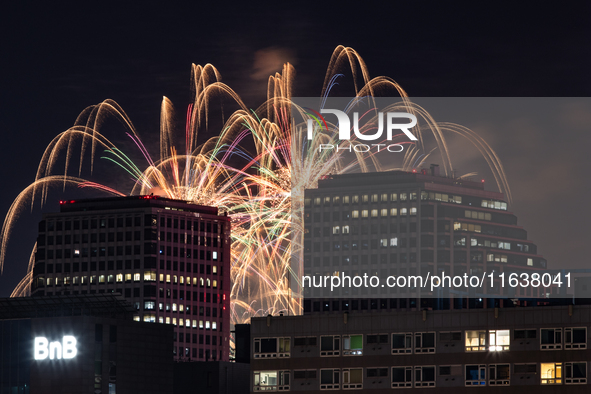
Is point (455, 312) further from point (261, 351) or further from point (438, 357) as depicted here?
point (261, 351)

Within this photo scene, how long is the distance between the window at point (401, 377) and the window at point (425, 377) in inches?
36.8

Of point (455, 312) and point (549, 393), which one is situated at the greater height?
point (455, 312)

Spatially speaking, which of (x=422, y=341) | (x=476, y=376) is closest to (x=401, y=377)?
(x=422, y=341)

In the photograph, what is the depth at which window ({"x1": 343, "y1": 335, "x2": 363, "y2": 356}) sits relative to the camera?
153 meters

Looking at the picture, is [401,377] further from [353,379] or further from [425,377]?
[353,379]

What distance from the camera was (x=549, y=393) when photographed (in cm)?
14362

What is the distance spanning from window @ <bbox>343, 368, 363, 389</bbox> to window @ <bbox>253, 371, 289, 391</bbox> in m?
7.53

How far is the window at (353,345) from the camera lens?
501 feet

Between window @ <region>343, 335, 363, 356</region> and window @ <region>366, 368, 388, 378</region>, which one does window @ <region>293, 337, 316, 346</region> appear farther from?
window @ <region>366, 368, 388, 378</region>

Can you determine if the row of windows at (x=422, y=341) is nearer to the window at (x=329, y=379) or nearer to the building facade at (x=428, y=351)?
the building facade at (x=428, y=351)

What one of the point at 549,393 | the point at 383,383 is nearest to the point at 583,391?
the point at 549,393

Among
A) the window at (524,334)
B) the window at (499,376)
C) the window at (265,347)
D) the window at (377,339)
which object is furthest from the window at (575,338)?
the window at (265,347)

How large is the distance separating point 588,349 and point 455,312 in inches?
620

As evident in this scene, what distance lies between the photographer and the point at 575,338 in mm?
143750
